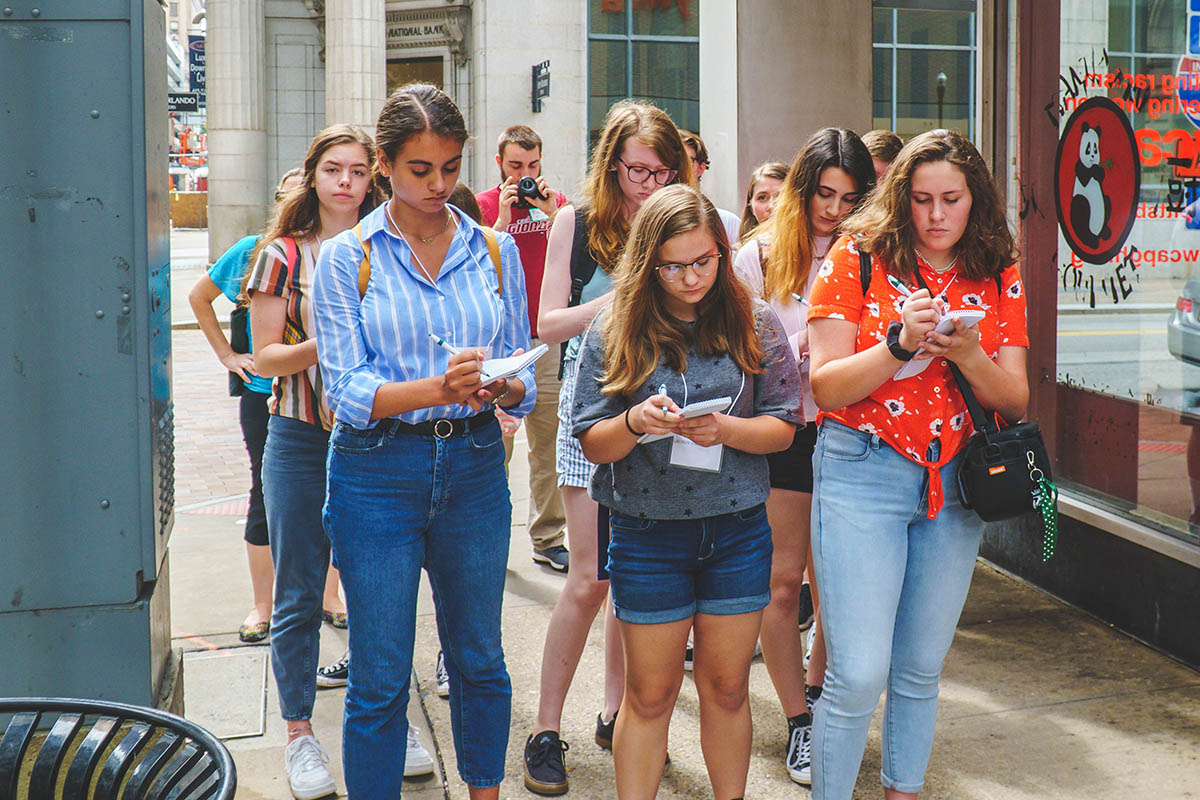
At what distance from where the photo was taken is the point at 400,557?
3.08 metres

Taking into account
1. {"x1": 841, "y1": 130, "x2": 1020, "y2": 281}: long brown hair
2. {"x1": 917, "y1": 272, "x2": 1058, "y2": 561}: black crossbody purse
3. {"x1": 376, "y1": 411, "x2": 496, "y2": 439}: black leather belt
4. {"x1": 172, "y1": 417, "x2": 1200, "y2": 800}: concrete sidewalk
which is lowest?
{"x1": 172, "y1": 417, "x2": 1200, "y2": 800}: concrete sidewalk

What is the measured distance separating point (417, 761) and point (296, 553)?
78 centimetres

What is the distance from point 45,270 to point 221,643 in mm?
2494

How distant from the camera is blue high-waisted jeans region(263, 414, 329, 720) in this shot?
12.5 feet

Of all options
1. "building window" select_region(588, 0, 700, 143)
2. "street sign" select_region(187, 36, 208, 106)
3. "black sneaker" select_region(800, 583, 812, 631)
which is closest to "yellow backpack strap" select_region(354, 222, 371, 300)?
"black sneaker" select_region(800, 583, 812, 631)

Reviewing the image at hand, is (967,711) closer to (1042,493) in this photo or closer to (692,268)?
(1042,493)

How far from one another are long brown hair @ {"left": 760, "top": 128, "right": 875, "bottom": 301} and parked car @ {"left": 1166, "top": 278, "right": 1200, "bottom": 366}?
1.77 m

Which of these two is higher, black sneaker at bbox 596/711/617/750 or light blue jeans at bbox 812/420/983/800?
light blue jeans at bbox 812/420/983/800

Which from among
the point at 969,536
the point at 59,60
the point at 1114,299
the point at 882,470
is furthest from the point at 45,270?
the point at 1114,299

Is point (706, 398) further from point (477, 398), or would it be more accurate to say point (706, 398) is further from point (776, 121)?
point (776, 121)

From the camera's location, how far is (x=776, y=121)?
696 centimetres

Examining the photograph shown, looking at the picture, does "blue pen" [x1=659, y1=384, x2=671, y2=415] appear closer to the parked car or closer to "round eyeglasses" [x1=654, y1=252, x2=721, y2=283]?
"round eyeglasses" [x1=654, y1=252, x2=721, y2=283]

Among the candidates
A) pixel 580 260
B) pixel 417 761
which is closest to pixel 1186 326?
pixel 580 260

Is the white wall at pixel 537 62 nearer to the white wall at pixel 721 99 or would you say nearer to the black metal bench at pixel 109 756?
the white wall at pixel 721 99
